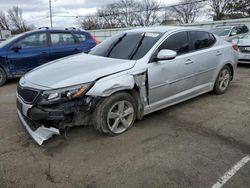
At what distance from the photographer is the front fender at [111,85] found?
3016mm

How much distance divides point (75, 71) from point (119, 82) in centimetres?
65

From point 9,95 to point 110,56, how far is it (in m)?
3.34

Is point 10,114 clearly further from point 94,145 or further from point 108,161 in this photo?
point 108,161

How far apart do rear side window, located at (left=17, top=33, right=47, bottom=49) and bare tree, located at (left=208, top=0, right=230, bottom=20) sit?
33.6 meters

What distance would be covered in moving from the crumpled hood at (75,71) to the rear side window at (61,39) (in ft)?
12.7

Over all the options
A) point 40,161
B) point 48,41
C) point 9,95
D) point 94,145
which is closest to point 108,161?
point 94,145

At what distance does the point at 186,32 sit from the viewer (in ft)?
14.0

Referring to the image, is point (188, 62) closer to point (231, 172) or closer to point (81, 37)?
point (231, 172)

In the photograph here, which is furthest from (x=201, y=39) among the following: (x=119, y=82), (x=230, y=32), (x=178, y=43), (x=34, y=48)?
(x=230, y=32)

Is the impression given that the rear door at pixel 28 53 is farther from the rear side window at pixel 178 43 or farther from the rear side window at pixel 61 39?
the rear side window at pixel 178 43

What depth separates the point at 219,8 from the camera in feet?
118

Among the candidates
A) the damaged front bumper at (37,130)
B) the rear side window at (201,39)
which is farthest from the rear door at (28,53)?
the rear side window at (201,39)

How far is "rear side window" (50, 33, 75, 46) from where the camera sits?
289 inches

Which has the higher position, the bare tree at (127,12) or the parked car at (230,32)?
the bare tree at (127,12)
